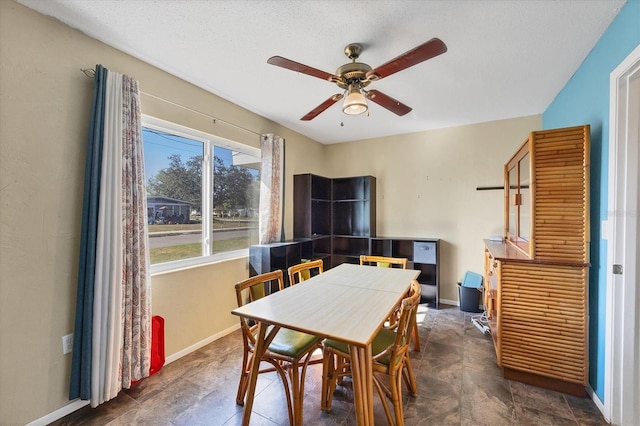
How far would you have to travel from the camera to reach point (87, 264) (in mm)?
1741

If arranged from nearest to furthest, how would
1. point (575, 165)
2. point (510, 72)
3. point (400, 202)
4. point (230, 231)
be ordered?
point (575, 165), point (510, 72), point (230, 231), point (400, 202)

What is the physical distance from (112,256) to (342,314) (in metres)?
1.64

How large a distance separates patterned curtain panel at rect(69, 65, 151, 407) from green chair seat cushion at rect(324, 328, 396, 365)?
1.47 meters

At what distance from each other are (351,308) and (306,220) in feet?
8.02

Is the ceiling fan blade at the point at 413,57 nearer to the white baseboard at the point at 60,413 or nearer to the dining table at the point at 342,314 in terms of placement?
the dining table at the point at 342,314

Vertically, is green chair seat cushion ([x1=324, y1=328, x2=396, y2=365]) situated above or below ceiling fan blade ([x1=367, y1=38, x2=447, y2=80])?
below

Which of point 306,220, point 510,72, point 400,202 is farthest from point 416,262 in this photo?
point 510,72

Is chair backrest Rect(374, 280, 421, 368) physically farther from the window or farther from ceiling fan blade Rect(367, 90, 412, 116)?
the window

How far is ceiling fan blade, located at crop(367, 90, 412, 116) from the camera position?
77.0 inches

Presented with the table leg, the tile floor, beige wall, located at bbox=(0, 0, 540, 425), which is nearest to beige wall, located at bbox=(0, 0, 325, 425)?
beige wall, located at bbox=(0, 0, 540, 425)

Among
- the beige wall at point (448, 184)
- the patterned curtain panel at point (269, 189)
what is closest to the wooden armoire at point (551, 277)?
the beige wall at point (448, 184)

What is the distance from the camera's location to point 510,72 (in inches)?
90.9

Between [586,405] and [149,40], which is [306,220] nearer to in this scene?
[149,40]

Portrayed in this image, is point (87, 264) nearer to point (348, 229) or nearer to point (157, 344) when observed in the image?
point (157, 344)
